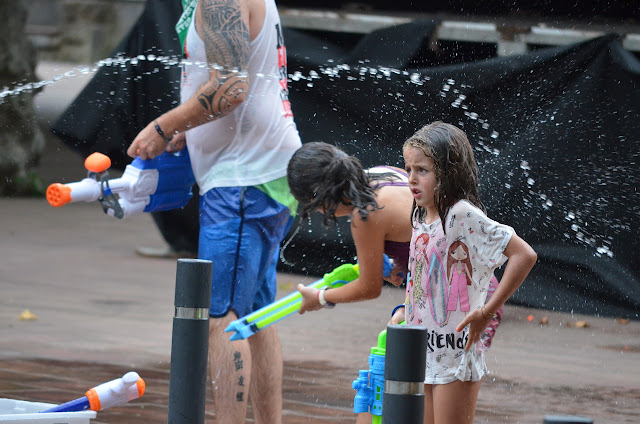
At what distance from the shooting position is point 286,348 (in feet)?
21.0

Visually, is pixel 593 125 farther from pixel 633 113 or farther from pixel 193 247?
pixel 193 247

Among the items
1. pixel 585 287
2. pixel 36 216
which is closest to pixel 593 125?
pixel 585 287

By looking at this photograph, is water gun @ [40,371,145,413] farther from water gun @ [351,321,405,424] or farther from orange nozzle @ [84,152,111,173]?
orange nozzle @ [84,152,111,173]

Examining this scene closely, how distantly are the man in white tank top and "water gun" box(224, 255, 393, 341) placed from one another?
0.67 ft

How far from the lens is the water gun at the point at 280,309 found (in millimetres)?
3836

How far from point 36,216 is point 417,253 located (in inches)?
386

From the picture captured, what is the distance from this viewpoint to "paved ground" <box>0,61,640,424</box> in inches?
200

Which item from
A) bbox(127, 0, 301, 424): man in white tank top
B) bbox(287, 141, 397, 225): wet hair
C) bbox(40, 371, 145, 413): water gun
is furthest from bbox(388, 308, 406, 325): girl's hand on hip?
bbox(40, 371, 145, 413): water gun

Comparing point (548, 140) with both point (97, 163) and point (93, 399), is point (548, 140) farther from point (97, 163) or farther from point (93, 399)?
point (93, 399)

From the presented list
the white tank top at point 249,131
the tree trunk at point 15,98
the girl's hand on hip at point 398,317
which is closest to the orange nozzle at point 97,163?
the white tank top at point 249,131

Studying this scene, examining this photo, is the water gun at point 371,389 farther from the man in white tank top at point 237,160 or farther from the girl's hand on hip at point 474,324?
the man in white tank top at point 237,160

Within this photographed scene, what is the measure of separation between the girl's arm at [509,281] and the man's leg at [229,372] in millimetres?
1129

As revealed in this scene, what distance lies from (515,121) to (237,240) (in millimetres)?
4054

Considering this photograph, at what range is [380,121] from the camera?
8180 mm
